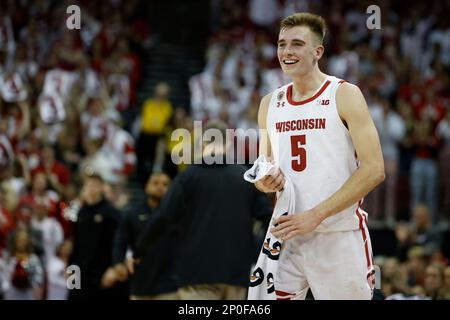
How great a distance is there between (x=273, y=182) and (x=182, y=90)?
48.1 feet

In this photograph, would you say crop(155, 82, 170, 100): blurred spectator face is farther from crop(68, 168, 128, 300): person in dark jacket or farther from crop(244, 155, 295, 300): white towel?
crop(244, 155, 295, 300): white towel

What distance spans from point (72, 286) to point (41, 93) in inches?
334

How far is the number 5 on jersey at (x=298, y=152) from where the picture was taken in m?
6.10

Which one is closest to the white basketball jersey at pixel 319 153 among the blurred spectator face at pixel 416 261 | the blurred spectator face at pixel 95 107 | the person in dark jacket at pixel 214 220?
the person in dark jacket at pixel 214 220

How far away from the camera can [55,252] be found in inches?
560

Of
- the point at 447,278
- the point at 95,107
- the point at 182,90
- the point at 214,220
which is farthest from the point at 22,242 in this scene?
the point at 182,90

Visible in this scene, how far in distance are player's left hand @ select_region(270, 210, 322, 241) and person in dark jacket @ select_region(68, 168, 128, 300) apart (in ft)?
17.6

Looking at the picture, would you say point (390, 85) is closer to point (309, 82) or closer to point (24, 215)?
point (24, 215)

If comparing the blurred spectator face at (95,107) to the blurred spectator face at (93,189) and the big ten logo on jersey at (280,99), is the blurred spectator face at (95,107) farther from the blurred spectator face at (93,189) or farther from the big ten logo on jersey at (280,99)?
the big ten logo on jersey at (280,99)

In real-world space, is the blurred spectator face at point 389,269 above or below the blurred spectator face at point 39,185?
below

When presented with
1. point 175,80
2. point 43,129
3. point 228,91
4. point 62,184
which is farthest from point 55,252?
point 175,80

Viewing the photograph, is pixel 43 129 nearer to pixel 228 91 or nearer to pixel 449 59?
pixel 228 91

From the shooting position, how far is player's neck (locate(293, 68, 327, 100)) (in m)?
6.19
